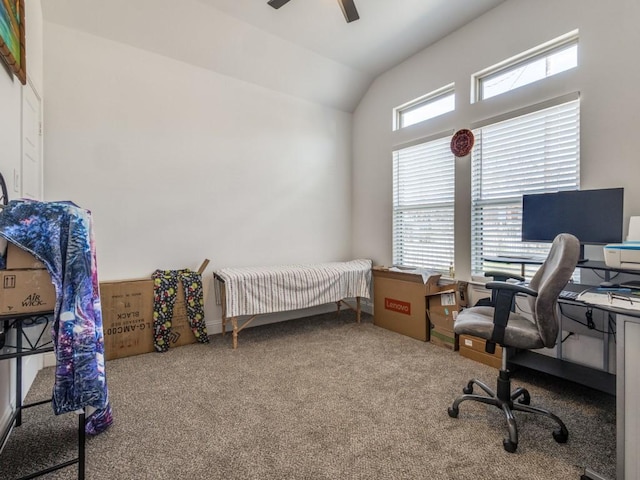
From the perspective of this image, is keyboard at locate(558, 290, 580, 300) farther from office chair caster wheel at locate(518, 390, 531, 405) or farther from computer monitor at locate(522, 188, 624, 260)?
office chair caster wheel at locate(518, 390, 531, 405)

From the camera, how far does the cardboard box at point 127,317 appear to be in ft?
9.28

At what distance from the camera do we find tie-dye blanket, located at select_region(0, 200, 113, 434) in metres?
1.32

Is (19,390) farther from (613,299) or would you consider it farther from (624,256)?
(624,256)

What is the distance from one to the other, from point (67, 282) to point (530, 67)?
3869mm

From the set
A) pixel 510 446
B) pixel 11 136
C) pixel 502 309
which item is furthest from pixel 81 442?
pixel 502 309

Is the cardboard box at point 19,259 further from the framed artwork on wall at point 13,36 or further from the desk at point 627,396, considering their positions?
the desk at point 627,396

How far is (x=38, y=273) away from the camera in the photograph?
52.6 inches

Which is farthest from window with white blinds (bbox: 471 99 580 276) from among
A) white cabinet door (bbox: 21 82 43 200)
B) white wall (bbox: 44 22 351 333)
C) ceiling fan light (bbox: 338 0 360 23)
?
white cabinet door (bbox: 21 82 43 200)

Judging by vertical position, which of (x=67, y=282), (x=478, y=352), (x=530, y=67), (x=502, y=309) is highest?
(x=530, y=67)

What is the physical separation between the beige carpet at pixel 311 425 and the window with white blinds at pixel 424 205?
1328 mm

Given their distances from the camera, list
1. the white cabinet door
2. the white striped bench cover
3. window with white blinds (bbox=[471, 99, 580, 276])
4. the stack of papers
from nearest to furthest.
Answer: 1. the stack of papers
2. the white cabinet door
3. window with white blinds (bbox=[471, 99, 580, 276])
4. the white striped bench cover

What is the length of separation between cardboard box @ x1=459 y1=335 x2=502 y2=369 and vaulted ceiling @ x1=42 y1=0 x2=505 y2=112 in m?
3.17

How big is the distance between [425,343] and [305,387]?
152cm

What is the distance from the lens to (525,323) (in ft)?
6.16
